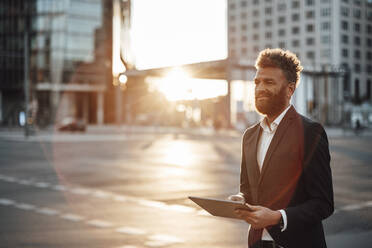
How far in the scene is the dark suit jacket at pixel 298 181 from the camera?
2451 millimetres

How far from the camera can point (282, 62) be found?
2596mm

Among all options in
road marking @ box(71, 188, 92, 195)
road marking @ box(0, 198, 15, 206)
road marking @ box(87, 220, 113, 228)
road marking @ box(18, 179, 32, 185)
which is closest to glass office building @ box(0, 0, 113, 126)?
road marking @ box(18, 179, 32, 185)

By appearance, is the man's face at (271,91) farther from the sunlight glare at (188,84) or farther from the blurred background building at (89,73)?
the blurred background building at (89,73)

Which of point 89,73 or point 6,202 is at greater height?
point 89,73

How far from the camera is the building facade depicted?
27.2m

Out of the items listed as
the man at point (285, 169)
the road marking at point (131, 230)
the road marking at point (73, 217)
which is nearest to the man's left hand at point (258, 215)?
the man at point (285, 169)

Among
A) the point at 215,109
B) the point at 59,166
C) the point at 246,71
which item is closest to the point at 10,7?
the point at 215,109

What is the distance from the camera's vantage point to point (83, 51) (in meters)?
74.0

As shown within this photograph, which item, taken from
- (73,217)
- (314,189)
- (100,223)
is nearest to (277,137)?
(314,189)

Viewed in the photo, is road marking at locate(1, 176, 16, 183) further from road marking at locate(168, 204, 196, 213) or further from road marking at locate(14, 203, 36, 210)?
road marking at locate(168, 204, 196, 213)

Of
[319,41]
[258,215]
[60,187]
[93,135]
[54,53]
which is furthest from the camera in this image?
[54,53]

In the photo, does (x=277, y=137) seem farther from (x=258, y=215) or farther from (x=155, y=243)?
(x=155, y=243)

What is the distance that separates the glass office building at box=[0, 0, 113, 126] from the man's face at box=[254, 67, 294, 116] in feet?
227

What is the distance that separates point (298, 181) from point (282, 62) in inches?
23.8
